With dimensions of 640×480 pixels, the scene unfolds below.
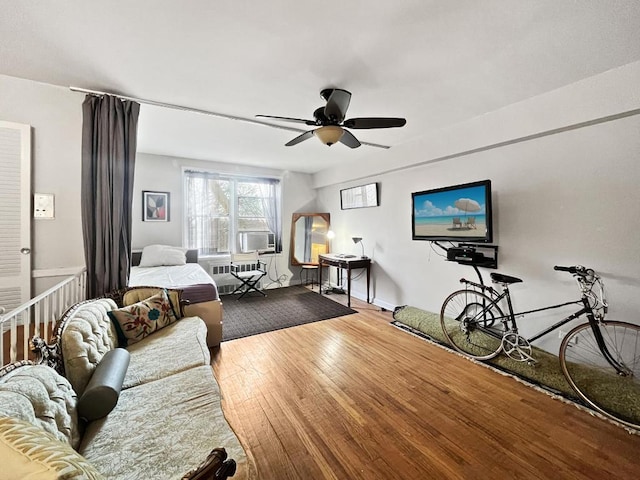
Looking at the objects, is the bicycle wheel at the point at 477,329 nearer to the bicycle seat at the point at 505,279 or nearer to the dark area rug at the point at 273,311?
the bicycle seat at the point at 505,279

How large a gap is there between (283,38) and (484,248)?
112 inches

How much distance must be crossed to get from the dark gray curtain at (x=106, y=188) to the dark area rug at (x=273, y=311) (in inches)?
57.1

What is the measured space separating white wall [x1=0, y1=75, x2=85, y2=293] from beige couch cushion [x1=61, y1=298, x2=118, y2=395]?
60cm

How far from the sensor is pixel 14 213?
2.04 meters

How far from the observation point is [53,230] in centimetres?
218

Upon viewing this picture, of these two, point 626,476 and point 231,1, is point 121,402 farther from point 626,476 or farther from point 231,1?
point 626,476

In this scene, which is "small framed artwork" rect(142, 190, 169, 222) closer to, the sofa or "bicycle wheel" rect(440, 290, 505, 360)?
the sofa

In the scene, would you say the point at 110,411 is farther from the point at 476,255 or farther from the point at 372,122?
the point at 476,255

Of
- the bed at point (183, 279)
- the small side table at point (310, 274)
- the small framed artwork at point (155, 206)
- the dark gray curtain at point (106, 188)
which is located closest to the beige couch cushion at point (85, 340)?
the dark gray curtain at point (106, 188)

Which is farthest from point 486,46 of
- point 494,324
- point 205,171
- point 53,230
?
point 205,171

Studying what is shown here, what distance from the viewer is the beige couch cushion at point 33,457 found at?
62 cm

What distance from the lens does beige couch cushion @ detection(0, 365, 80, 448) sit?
0.93 m

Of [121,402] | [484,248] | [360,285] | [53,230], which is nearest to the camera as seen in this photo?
[121,402]

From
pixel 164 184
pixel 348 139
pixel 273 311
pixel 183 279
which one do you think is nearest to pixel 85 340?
pixel 183 279
